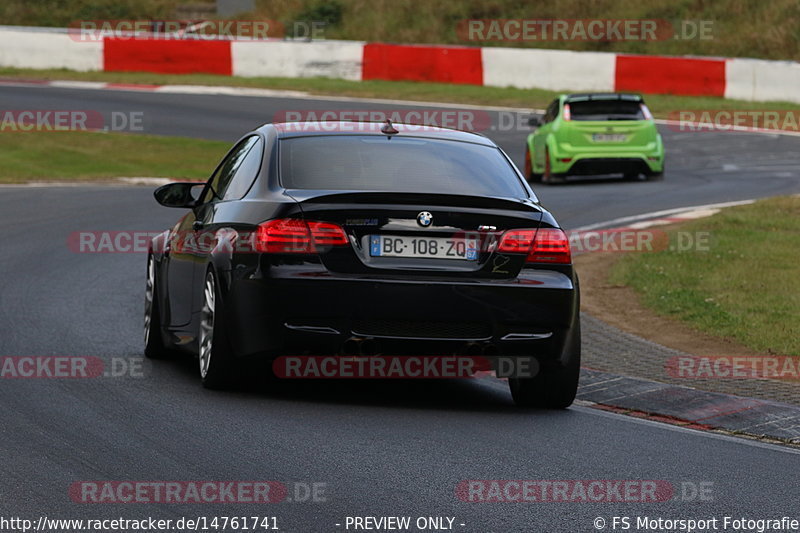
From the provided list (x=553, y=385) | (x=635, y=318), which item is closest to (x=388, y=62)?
(x=635, y=318)

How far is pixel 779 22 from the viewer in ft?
153

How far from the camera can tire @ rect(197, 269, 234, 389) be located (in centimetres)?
852

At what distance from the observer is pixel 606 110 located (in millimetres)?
25422

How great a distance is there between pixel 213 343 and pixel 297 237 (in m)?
0.84

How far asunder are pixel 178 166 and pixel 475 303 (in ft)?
60.7

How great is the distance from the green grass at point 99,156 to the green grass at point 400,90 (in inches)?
361

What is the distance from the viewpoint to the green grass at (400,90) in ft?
118

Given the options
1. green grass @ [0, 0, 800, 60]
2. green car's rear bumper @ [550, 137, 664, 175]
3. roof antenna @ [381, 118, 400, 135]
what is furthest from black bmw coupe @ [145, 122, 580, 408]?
green grass @ [0, 0, 800, 60]

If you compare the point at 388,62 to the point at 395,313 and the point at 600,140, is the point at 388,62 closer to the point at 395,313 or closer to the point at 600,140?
the point at 600,140

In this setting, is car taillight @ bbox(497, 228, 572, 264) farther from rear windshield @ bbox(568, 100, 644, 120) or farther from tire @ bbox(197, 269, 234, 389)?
rear windshield @ bbox(568, 100, 644, 120)

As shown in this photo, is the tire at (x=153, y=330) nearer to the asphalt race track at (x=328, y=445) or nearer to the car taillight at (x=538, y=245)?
the asphalt race track at (x=328, y=445)

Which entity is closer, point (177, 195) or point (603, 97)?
point (177, 195)

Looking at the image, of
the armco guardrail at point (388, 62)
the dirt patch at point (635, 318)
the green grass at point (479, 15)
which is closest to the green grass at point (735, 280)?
the dirt patch at point (635, 318)

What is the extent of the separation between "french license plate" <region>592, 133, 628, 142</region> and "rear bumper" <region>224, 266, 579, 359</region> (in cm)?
1702
